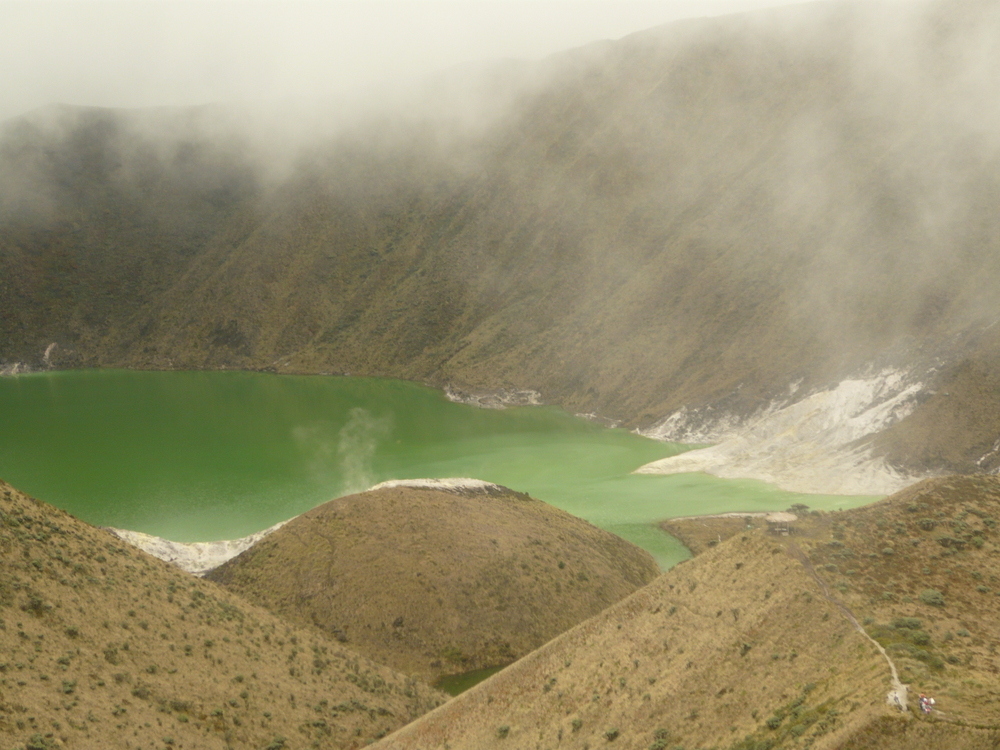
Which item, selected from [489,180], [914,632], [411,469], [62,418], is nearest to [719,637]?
[914,632]

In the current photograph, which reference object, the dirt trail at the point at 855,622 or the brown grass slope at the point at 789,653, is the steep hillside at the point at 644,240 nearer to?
the brown grass slope at the point at 789,653

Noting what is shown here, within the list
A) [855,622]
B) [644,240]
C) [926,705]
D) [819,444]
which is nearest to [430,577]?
[855,622]

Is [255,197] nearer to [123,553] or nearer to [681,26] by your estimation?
[681,26]

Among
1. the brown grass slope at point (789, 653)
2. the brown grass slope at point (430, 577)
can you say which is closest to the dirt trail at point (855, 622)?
the brown grass slope at point (789, 653)

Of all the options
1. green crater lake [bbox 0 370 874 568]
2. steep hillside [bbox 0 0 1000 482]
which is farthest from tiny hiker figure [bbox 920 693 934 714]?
steep hillside [bbox 0 0 1000 482]

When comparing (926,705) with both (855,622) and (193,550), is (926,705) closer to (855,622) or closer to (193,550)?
(855,622)

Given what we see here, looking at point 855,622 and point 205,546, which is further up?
point 205,546
